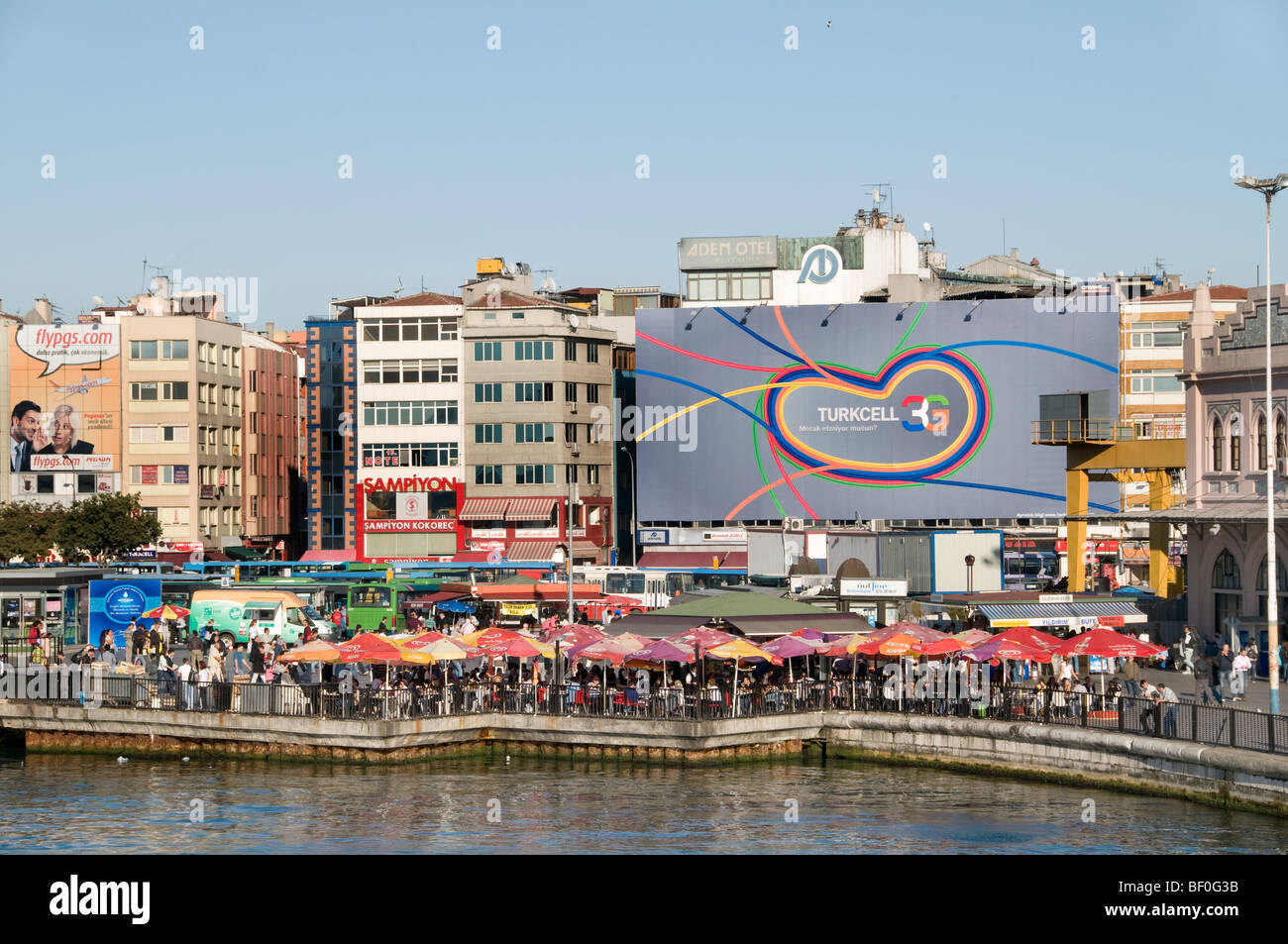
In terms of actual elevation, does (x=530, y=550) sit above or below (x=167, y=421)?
below

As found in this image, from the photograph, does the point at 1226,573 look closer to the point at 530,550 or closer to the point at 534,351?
the point at 530,550

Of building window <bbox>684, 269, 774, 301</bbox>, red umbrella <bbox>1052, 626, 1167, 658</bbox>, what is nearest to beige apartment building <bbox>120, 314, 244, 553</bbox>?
building window <bbox>684, 269, 774, 301</bbox>

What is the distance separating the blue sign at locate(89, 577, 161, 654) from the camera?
62.6 metres

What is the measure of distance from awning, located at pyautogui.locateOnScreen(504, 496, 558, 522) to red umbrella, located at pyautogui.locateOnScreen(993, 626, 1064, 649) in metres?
56.8

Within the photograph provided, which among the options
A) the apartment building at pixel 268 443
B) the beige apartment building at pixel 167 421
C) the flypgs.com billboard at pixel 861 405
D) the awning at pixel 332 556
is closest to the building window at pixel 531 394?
the flypgs.com billboard at pixel 861 405

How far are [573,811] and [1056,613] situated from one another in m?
22.0

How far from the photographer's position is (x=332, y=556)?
10281cm

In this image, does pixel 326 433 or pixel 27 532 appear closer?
pixel 27 532

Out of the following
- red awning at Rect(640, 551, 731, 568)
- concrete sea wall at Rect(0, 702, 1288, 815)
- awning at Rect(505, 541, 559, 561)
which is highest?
awning at Rect(505, 541, 559, 561)

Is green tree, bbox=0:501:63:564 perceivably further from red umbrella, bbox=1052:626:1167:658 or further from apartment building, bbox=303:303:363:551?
red umbrella, bbox=1052:626:1167:658

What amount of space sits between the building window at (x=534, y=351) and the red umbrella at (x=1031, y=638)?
193 ft

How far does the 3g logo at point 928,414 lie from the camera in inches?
3900

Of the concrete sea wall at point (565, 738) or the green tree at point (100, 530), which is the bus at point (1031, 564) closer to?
the green tree at point (100, 530)

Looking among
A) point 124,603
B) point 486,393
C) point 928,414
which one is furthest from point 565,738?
point 486,393
